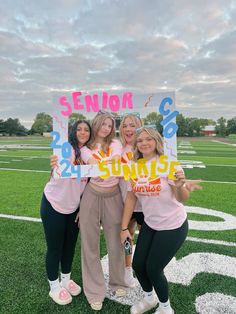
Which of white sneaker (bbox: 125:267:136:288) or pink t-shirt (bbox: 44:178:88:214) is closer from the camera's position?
pink t-shirt (bbox: 44:178:88:214)

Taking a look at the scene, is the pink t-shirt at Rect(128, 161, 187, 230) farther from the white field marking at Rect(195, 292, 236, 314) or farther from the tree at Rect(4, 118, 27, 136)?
the tree at Rect(4, 118, 27, 136)

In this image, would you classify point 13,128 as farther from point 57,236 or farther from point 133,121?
point 133,121

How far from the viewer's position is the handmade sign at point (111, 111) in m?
2.47

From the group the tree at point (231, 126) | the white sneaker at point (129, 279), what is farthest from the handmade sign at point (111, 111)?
the tree at point (231, 126)

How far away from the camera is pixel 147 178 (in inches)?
97.0

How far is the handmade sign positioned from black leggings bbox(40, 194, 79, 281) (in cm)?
42

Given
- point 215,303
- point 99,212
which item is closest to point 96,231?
point 99,212

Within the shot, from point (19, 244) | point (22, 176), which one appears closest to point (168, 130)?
point (19, 244)

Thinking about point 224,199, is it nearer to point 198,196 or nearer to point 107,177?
point 198,196

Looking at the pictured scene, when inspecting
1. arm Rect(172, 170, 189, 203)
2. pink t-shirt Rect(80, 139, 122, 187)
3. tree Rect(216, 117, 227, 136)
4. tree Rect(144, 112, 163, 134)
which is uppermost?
tree Rect(144, 112, 163, 134)

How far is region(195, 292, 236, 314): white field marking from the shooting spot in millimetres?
2697

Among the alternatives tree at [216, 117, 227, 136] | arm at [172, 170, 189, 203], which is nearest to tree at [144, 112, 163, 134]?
arm at [172, 170, 189, 203]

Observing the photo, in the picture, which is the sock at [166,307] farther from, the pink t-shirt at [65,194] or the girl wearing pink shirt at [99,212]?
the pink t-shirt at [65,194]

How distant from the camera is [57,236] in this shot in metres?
2.80
